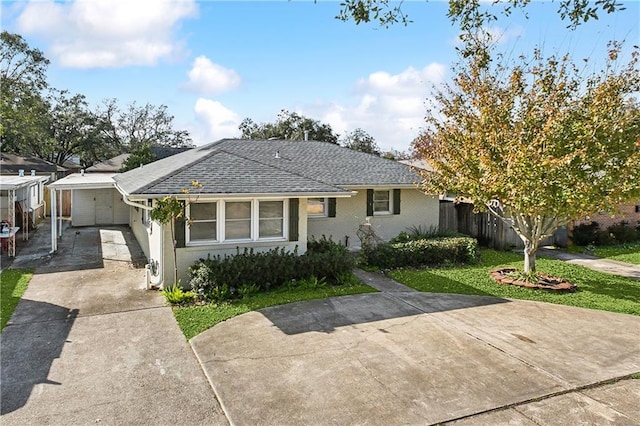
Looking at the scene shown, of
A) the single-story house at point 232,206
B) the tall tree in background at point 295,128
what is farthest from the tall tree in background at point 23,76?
the single-story house at point 232,206

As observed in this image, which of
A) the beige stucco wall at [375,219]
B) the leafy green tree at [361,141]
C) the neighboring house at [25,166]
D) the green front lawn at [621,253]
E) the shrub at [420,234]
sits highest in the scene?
the leafy green tree at [361,141]

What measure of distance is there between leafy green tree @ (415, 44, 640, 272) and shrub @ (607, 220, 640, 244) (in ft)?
26.6

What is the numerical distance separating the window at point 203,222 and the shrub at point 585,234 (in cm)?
1446

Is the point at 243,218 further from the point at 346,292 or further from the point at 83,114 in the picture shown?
the point at 83,114

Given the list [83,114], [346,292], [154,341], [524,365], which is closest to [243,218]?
[346,292]

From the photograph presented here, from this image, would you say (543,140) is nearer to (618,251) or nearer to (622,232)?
(618,251)

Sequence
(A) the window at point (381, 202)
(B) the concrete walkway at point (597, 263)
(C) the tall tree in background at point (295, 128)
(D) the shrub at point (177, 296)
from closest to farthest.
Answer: (D) the shrub at point (177, 296) → (B) the concrete walkway at point (597, 263) → (A) the window at point (381, 202) → (C) the tall tree in background at point (295, 128)

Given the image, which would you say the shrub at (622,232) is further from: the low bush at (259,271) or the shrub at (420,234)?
the low bush at (259,271)

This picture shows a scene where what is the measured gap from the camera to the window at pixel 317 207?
15.5m

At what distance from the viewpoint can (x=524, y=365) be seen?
6641mm

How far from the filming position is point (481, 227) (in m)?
17.2

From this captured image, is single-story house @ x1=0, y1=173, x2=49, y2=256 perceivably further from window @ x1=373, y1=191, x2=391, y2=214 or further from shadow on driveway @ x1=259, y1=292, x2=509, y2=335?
window @ x1=373, y1=191, x2=391, y2=214

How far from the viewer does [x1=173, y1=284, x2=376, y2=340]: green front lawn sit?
8.18 metres

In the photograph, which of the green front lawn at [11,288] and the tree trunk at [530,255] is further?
the tree trunk at [530,255]
